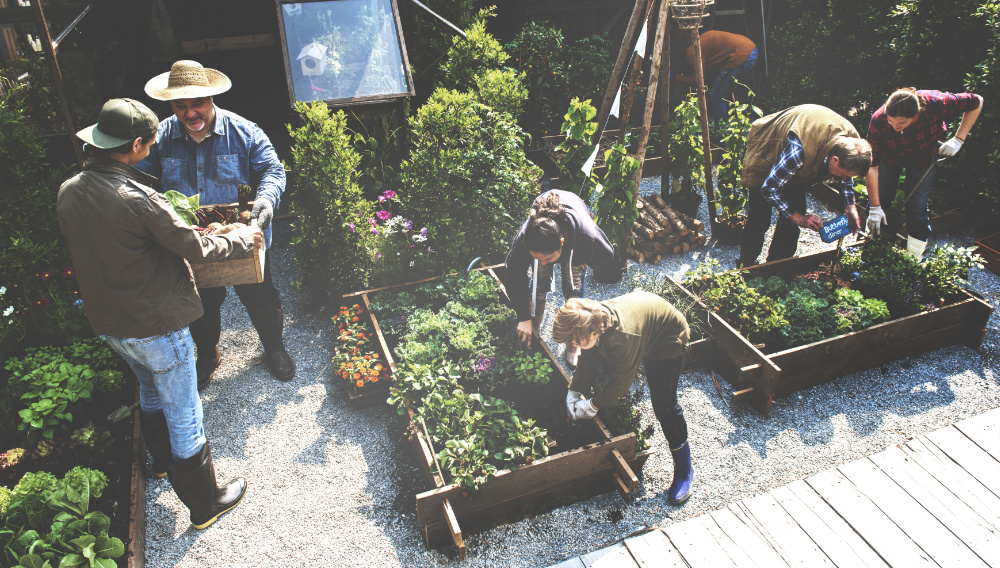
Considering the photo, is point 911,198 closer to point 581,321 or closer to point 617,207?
point 617,207

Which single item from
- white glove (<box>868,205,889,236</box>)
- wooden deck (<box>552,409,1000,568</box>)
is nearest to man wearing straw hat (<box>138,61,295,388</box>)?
wooden deck (<box>552,409,1000,568</box>)

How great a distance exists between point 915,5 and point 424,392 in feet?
22.1

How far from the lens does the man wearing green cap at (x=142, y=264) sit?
2791mm

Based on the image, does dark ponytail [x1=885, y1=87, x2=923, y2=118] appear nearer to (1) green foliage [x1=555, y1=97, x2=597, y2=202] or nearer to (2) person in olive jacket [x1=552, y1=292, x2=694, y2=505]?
(1) green foliage [x1=555, y1=97, x2=597, y2=202]

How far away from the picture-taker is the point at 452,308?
4578mm

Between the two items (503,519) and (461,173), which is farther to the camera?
(461,173)

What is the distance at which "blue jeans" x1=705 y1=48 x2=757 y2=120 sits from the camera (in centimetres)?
754

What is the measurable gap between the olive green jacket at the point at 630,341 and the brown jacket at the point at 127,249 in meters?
2.17

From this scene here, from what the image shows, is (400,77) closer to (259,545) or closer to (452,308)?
(452,308)

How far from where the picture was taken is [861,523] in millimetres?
3463

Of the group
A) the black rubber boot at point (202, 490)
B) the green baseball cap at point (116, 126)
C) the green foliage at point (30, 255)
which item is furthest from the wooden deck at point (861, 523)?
the green foliage at point (30, 255)

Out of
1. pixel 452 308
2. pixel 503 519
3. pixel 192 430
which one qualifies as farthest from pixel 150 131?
pixel 503 519

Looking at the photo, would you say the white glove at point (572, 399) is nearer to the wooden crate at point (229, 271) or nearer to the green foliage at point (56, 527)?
the wooden crate at point (229, 271)

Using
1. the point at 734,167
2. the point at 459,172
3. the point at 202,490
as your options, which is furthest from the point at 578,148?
the point at 202,490
